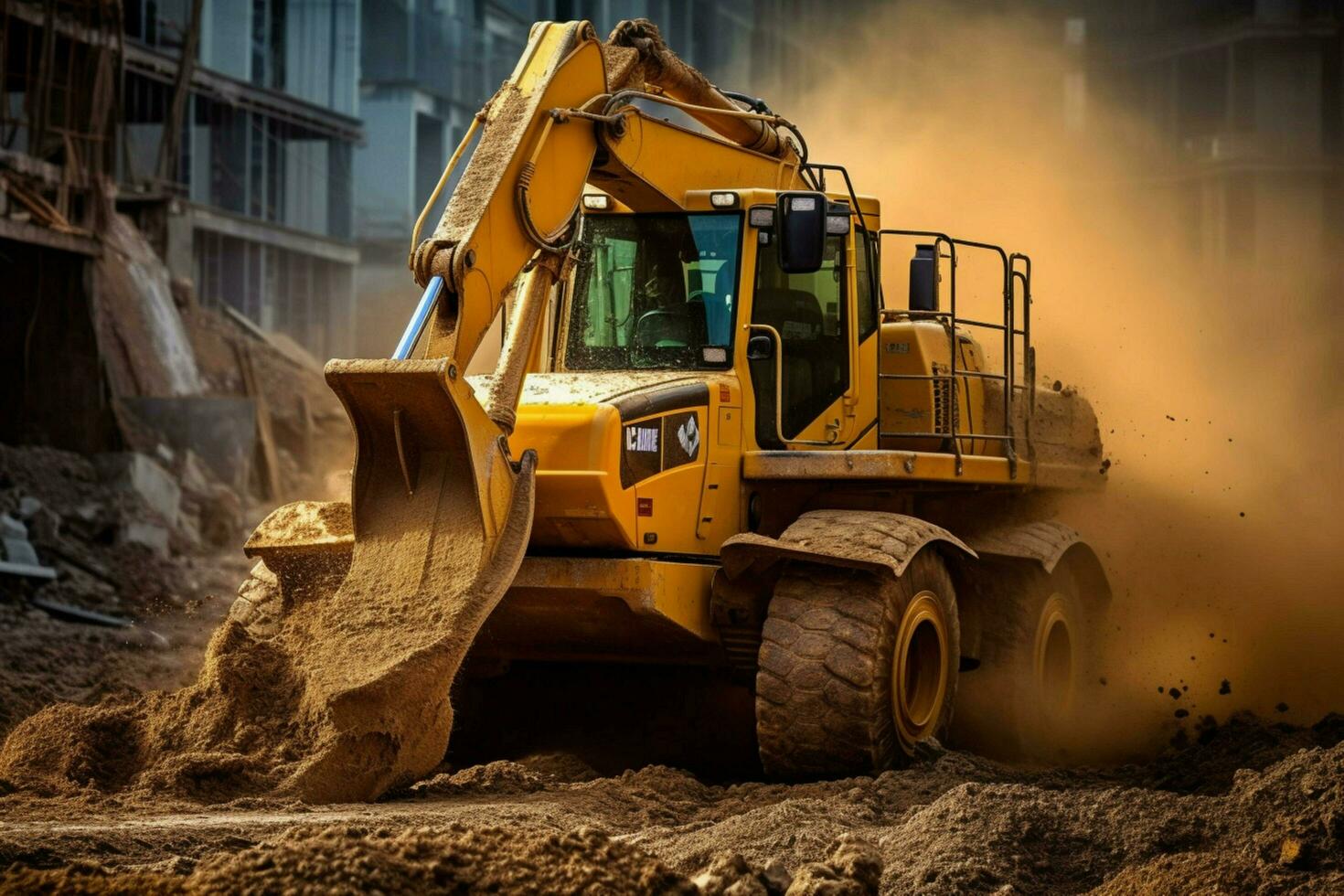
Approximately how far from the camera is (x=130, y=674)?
12812mm

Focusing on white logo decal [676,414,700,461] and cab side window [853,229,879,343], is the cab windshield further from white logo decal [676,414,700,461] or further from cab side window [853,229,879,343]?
cab side window [853,229,879,343]

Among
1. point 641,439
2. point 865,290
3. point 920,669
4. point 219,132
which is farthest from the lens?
point 219,132

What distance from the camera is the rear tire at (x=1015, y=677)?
11.0 m

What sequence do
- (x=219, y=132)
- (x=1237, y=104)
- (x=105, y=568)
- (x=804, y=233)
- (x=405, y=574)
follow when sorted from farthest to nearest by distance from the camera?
(x=1237, y=104) → (x=219, y=132) → (x=105, y=568) → (x=804, y=233) → (x=405, y=574)

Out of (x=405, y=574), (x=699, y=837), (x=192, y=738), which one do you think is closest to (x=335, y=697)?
(x=405, y=574)

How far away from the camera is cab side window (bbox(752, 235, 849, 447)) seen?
970 cm

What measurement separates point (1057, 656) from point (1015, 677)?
1.01 metres

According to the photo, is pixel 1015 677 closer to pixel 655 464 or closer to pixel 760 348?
pixel 760 348

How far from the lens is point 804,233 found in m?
9.13

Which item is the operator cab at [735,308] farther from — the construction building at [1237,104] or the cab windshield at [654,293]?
the construction building at [1237,104]

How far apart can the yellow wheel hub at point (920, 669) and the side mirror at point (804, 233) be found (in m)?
1.72

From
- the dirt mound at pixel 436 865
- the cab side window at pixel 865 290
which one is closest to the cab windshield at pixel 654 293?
the cab side window at pixel 865 290

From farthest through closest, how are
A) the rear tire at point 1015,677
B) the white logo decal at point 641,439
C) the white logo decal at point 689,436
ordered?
the rear tire at point 1015,677, the white logo decal at point 689,436, the white logo decal at point 641,439

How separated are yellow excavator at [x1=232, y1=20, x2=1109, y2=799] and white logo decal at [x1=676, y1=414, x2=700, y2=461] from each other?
2 cm
